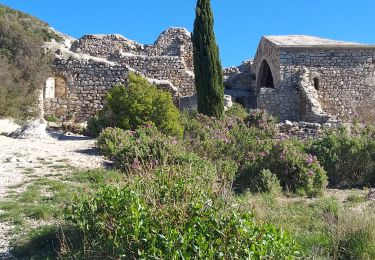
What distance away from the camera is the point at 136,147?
9750 mm

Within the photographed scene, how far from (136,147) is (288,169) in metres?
3.22

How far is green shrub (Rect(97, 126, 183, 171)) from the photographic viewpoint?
9.55 metres

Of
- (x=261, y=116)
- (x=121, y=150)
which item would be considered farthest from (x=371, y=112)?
(x=121, y=150)

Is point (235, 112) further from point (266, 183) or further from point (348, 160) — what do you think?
point (266, 183)

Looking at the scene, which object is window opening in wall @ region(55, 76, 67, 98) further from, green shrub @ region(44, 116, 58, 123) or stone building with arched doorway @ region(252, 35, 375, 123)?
stone building with arched doorway @ region(252, 35, 375, 123)

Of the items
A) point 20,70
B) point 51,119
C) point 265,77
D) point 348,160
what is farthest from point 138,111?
point 265,77

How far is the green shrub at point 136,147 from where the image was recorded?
9.55 metres

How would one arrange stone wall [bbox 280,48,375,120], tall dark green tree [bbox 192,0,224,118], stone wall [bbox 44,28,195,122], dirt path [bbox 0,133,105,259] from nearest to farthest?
dirt path [bbox 0,133,105,259], tall dark green tree [bbox 192,0,224,118], stone wall [bbox 44,28,195,122], stone wall [bbox 280,48,375,120]

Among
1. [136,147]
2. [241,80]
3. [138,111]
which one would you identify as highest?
[241,80]

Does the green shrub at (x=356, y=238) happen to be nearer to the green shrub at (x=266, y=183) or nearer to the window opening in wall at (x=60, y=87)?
the green shrub at (x=266, y=183)

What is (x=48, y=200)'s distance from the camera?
723cm

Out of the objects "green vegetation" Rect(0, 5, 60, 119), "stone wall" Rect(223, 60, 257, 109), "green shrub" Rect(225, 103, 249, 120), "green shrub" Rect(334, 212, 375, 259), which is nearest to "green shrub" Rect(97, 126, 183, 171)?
"green shrub" Rect(334, 212, 375, 259)

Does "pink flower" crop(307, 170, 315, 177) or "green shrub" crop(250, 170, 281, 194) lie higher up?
"pink flower" crop(307, 170, 315, 177)

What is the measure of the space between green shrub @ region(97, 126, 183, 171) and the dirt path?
1.18 feet
